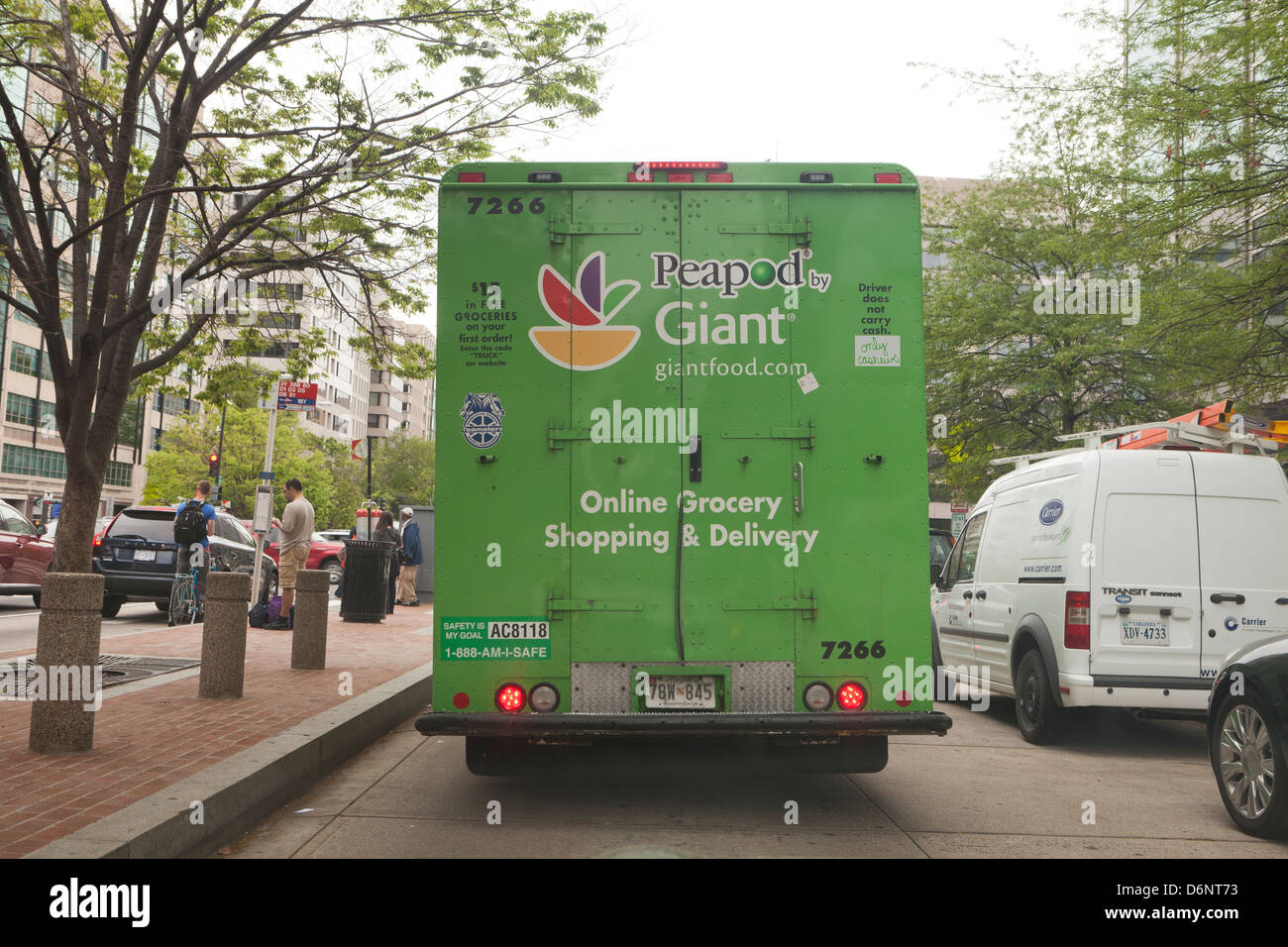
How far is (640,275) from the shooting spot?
5949mm

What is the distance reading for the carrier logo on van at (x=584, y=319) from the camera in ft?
19.4

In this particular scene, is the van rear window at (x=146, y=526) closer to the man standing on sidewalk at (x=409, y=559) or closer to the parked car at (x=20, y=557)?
the parked car at (x=20, y=557)

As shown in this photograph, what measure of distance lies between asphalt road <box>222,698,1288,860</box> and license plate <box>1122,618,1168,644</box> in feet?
3.09

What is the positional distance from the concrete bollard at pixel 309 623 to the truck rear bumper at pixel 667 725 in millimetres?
5315

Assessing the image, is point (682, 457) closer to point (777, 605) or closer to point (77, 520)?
point (777, 605)

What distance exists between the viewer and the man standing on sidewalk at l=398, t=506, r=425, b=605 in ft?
72.9

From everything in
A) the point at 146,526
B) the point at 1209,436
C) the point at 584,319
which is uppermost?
the point at 584,319

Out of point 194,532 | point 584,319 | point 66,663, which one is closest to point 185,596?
point 194,532

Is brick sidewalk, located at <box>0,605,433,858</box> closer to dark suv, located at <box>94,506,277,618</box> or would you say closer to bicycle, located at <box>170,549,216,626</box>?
bicycle, located at <box>170,549,216,626</box>

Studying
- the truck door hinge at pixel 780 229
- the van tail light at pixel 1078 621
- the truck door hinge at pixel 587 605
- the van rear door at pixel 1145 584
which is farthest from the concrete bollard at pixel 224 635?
the van rear door at pixel 1145 584

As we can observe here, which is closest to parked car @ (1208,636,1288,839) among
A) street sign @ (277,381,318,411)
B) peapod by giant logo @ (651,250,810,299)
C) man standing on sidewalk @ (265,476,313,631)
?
peapod by giant logo @ (651,250,810,299)

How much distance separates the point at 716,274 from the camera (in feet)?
19.5

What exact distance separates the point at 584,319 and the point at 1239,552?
5731 millimetres
